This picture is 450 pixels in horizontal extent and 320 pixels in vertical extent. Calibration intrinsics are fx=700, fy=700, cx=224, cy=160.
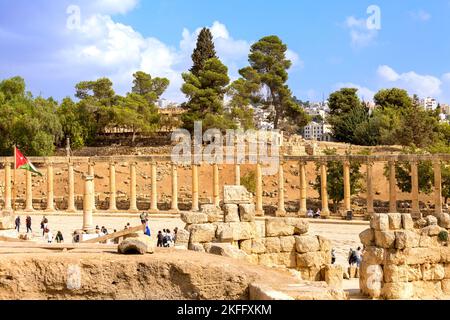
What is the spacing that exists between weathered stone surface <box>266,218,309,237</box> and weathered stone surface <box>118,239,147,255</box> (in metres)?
9.06

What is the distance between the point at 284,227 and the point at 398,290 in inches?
155

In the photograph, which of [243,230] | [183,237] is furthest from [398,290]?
[183,237]

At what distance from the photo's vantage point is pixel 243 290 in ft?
37.0

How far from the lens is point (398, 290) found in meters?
19.4

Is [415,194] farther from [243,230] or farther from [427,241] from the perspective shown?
[243,230]

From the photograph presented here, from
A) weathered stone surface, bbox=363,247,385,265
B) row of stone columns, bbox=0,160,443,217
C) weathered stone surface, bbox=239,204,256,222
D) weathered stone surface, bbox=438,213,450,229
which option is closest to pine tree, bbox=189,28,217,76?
row of stone columns, bbox=0,160,443,217

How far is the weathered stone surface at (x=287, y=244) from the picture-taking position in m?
21.2

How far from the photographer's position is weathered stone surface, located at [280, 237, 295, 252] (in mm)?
21234

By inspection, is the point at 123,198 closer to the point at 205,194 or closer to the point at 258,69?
the point at 205,194

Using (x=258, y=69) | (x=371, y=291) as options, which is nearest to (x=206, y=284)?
(x=371, y=291)

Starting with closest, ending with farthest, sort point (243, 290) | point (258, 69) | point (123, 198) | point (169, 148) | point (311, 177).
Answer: point (243, 290)
point (123, 198)
point (311, 177)
point (169, 148)
point (258, 69)

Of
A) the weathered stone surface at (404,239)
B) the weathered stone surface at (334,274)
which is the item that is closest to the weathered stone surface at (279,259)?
the weathered stone surface at (334,274)

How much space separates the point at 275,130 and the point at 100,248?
70615 millimetres

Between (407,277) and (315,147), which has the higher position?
(315,147)
